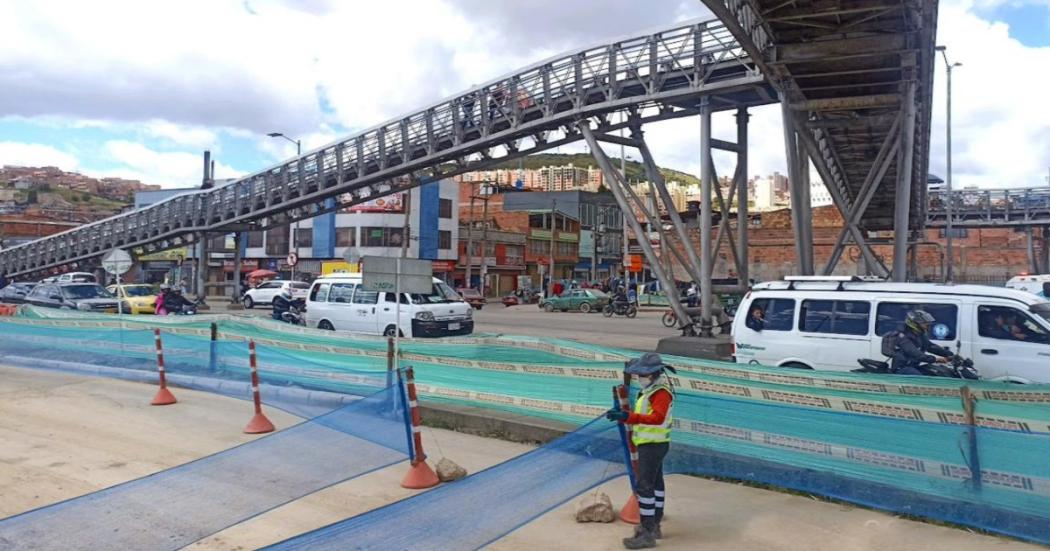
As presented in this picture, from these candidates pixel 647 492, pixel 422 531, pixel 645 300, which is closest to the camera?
pixel 422 531

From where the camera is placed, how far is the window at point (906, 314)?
31.6 ft

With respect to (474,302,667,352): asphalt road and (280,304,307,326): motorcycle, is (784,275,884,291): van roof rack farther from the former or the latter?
(280,304,307,326): motorcycle

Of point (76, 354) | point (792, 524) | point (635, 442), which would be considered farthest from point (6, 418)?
point (792, 524)

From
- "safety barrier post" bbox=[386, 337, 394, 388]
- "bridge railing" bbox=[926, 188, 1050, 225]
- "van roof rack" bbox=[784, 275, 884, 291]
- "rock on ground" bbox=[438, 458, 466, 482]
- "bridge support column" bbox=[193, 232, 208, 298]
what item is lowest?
"rock on ground" bbox=[438, 458, 466, 482]

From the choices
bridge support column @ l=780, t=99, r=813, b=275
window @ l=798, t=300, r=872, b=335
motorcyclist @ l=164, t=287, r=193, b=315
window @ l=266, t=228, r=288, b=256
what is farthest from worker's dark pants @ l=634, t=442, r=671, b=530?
window @ l=266, t=228, r=288, b=256

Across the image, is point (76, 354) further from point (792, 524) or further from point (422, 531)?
point (792, 524)

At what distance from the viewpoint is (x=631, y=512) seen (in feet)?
19.9

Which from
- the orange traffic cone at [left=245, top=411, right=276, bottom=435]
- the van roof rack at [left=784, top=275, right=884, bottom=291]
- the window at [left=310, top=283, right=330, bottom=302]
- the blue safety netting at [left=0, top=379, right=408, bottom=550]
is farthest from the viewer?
the window at [left=310, top=283, right=330, bottom=302]

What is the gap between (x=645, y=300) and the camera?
46219 mm

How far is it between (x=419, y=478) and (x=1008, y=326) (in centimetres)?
740

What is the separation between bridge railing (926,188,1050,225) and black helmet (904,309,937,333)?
46323mm

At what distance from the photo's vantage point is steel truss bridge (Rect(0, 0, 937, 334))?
12172 millimetres

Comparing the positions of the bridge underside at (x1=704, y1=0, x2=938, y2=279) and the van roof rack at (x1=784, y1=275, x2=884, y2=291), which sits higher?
the bridge underside at (x1=704, y1=0, x2=938, y2=279)

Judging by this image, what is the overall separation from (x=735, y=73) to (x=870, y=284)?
23.8 ft
